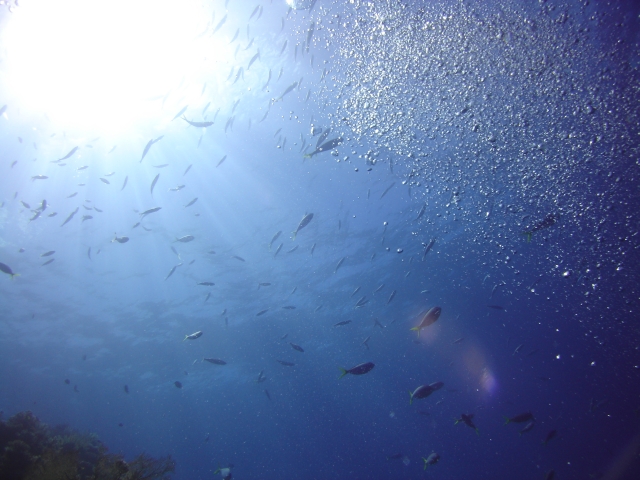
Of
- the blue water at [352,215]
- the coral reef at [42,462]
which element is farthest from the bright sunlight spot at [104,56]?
the coral reef at [42,462]

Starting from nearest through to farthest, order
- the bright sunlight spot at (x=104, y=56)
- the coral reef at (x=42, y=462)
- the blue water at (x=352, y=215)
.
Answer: the coral reef at (x=42, y=462), the blue water at (x=352, y=215), the bright sunlight spot at (x=104, y=56)

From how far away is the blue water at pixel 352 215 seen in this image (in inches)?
348

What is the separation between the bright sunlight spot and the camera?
33.0 feet

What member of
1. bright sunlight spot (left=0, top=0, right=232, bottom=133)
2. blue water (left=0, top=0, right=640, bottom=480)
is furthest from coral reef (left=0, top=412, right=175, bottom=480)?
bright sunlight spot (left=0, top=0, right=232, bottom=133)

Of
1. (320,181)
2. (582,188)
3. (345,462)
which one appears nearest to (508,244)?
(582,188)

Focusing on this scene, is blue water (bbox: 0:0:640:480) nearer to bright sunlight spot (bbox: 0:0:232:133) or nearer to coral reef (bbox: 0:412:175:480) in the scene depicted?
bright sunlight spot (bbox: 0:0:232:133)

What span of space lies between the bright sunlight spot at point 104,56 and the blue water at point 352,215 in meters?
0.40

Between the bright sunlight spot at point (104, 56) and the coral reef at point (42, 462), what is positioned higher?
the bright sunlight spot at point (104, 56)

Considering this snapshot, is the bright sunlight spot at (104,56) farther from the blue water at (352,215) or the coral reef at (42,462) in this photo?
the coral reef at (42,462)

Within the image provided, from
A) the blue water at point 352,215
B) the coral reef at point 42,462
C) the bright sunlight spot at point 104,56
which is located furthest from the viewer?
the bright sunlight spot at point 104,56

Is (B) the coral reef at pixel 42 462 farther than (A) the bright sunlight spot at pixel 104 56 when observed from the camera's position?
No

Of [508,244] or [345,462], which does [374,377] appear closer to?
[345,462]

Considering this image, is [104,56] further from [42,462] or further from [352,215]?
[352,215]

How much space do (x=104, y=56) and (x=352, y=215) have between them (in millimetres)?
14435
